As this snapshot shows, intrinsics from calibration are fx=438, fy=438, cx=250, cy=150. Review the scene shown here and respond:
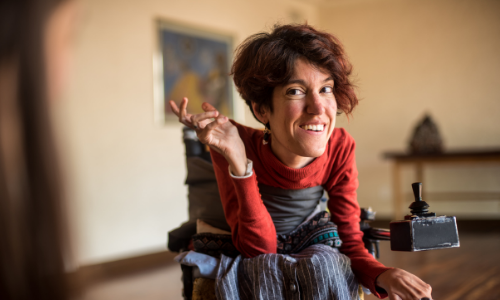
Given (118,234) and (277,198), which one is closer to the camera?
(277,198)

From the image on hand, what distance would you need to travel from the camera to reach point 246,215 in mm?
1020

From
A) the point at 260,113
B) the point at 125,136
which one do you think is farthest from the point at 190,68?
the point at 260,113

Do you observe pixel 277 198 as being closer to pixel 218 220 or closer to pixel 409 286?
pixel 218 220

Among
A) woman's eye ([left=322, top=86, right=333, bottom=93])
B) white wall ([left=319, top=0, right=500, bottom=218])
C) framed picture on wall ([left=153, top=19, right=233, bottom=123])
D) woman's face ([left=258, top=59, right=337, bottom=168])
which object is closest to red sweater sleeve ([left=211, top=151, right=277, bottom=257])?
woman's face ([left=258, top=59, right=337, bottom=168])

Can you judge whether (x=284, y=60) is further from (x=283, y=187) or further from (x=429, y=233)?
(x=429, y=233)

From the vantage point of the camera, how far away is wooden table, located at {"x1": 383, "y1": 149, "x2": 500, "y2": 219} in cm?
423

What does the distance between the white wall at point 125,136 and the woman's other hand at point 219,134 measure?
240cm

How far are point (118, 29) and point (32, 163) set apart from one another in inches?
141

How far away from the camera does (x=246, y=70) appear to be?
42.5 inches

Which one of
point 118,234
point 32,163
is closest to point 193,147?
point 32,163

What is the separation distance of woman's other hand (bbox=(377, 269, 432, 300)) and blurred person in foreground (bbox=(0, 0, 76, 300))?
0.77 m

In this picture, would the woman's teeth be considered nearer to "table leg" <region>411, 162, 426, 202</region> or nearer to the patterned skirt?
the patterned skirt

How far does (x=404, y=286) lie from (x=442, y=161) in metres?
3.93

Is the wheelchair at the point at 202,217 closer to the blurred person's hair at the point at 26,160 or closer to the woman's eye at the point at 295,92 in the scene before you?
the woman's eye at the point at 295,92
